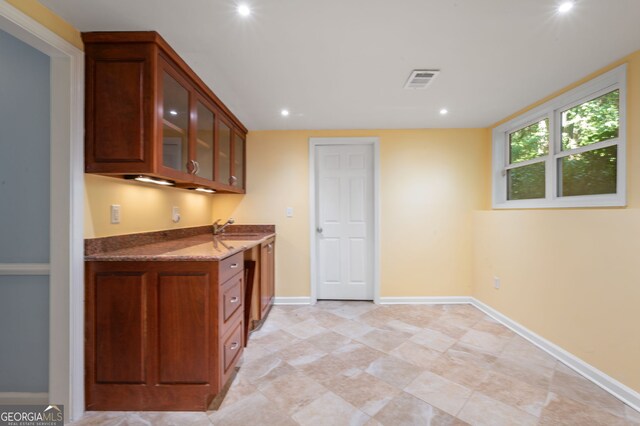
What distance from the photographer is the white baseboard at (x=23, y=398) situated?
1.54m

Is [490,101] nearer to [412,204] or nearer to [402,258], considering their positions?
[412,204]

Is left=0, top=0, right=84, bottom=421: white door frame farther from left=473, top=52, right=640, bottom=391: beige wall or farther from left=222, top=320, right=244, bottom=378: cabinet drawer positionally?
Result: left=473, top=52, right=640, bottom=391: beige wall

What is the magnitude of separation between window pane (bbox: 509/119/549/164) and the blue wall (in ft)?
13.2

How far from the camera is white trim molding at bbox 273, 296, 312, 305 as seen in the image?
337 centimetres

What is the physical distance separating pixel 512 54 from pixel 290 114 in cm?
195

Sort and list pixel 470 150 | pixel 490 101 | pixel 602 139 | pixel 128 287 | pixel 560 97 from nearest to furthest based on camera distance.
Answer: pixel 128 287
pixel 602 139
pixel 560 97
pixel 490 101
pixel 470 150

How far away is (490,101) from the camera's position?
2.52 meters

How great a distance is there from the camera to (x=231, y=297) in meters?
1.79

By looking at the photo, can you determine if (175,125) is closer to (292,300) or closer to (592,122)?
(292,300)

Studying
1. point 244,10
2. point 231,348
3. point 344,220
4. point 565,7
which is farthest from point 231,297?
point 565,7

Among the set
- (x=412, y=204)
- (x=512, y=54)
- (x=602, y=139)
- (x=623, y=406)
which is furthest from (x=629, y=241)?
(x=412, y=204)

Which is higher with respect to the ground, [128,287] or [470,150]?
[470,150]

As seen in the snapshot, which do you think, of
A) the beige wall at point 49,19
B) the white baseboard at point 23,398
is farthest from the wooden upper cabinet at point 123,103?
the white baseboard at point 23,398

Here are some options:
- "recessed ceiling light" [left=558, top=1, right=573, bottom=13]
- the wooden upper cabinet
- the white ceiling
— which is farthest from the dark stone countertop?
"recessed ceiling light" [left=558, top=1, right=573, bottom=13]
